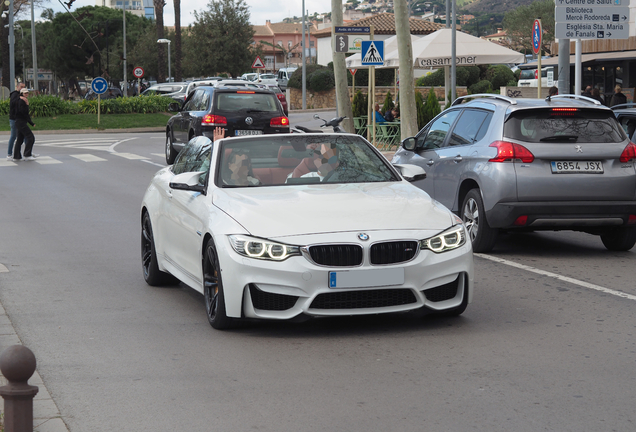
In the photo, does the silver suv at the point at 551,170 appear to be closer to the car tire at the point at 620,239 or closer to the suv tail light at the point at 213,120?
the car tire at the point at 620,239

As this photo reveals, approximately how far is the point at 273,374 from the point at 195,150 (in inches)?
125

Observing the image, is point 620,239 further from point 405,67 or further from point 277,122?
point 405,67

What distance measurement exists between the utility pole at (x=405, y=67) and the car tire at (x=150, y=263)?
1353cm

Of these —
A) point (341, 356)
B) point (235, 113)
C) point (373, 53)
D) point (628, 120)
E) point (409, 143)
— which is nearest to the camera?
point (341, 356)

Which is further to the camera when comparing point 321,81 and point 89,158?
→ point 321,81

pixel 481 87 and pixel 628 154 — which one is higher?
pixel 481 87

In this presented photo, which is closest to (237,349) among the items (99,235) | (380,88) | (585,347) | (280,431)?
(280,431)

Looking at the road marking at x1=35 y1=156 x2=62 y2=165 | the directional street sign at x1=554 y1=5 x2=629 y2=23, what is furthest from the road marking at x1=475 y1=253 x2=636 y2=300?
the road marking at x1=35 y1=156 x2=62 y2=165

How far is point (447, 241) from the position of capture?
21.3 ft

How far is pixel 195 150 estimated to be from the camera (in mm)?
8297

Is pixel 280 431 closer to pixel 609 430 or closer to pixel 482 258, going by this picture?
pixel 609 430

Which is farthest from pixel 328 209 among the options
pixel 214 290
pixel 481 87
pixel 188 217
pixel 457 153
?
pixel 481 87

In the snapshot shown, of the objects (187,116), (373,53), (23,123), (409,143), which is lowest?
(409,143)

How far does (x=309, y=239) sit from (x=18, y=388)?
2575 mm
